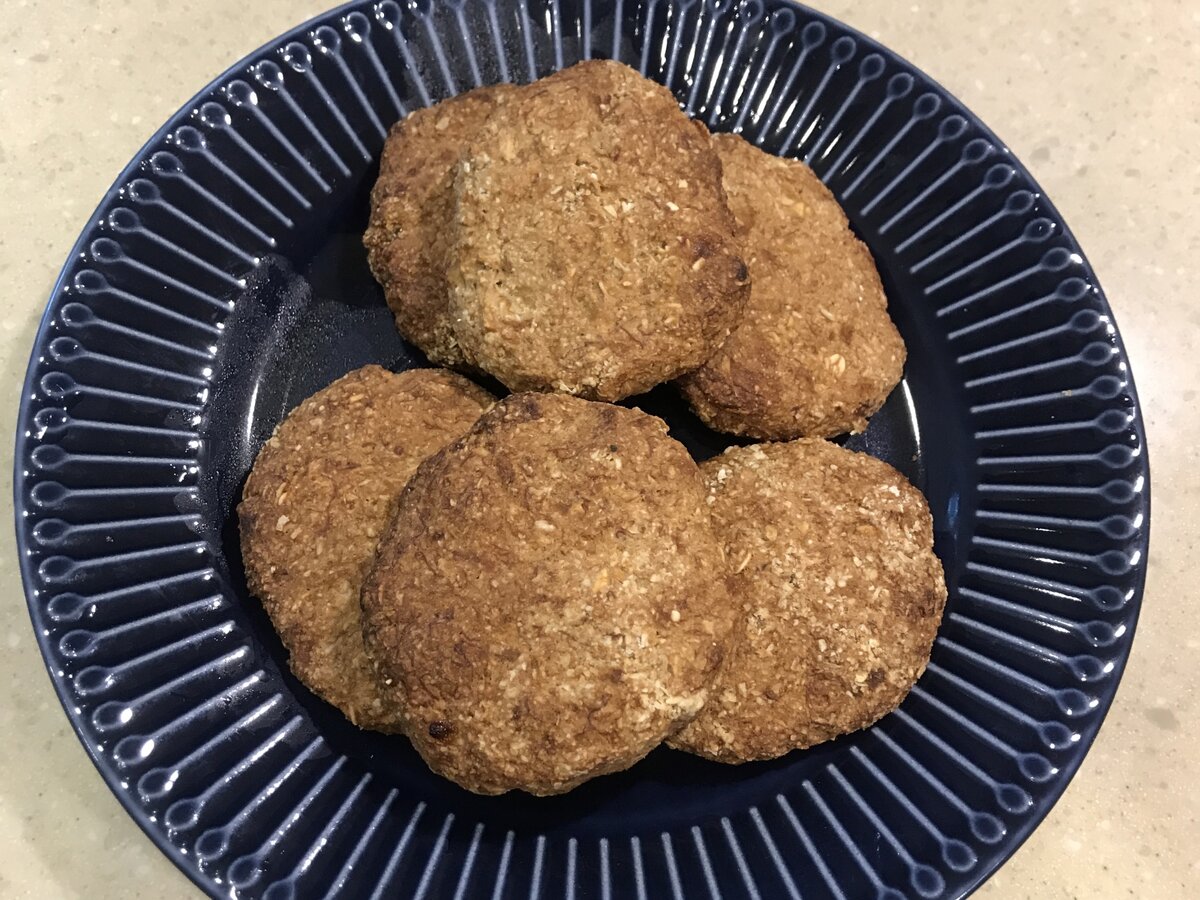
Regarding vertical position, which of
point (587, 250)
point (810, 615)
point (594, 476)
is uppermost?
point (587, 250)

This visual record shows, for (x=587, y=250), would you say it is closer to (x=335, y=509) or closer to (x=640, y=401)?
(x=640, y=401)

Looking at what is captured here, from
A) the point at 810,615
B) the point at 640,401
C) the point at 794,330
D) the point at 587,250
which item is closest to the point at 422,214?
the point at 587,250

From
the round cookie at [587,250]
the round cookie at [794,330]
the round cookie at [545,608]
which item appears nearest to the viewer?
the round cookie at [545,608]

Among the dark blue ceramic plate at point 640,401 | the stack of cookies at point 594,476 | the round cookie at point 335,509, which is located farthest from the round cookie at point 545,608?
the dark blue ceramic plate at point 640,401

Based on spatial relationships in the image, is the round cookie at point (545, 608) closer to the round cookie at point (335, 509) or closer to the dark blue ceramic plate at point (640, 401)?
the round cookie at point (335, 509)

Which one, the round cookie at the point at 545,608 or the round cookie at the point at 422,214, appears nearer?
the round cookie at the point at 545,608

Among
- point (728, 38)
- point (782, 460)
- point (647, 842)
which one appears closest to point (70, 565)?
point (647, 842)

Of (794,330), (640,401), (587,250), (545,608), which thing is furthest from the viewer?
(640,401)

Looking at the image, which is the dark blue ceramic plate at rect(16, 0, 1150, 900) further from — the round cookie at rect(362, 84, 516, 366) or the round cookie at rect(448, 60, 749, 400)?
the round cookie at rect(448, 60, 749, 400)

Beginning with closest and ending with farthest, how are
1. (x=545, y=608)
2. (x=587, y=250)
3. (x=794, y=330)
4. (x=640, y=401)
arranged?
(x=545, y=608)
(x=587, y=250)
(x=794, y=330)
(x=640, y=401)
